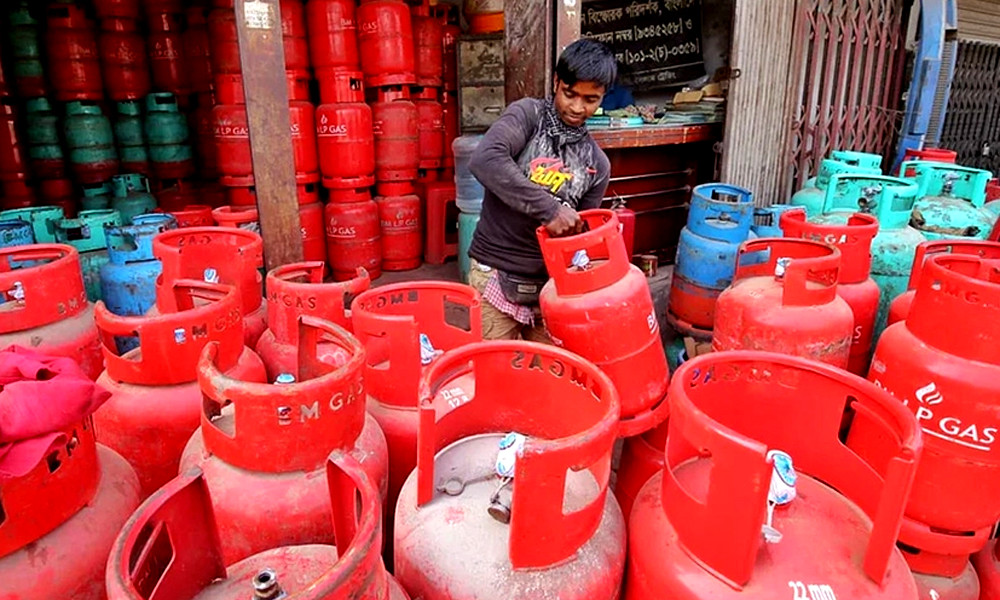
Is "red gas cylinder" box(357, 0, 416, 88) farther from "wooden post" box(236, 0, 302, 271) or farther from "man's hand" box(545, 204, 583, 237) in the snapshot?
"man's hand" box(545, 204, 583, 237)

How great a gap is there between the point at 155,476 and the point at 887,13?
21.5ft

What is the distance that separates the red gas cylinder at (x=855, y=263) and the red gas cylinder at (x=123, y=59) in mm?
5089

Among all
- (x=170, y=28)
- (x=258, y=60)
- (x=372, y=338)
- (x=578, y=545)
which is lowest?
(x=578, y=545)

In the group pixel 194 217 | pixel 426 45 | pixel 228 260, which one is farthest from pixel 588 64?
pixel 426 45

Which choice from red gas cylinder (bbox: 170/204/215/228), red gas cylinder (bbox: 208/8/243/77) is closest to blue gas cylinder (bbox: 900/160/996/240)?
red gas cylinder (bbox: 170/204/215/228)

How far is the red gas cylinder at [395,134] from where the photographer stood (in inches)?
189

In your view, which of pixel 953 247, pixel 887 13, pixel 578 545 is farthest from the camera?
pixel 887 13

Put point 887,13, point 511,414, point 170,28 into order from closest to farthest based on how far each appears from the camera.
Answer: point 511,414
point 170,28
point 887,13

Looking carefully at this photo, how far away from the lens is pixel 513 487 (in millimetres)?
1140

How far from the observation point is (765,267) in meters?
2.68

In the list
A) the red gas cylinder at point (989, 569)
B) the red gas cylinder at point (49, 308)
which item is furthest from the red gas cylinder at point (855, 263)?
the red gas cylinder at point (49, 308)

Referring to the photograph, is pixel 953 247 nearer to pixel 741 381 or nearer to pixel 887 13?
pixel 741 381

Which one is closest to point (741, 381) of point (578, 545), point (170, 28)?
point (578, 545)

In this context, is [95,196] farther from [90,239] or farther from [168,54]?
[90,239]
